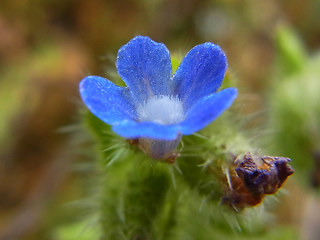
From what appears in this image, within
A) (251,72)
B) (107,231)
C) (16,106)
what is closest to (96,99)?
(107,231)

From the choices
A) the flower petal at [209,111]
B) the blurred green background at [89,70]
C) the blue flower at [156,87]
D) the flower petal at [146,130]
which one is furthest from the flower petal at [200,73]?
the blurred green background at [89,70]

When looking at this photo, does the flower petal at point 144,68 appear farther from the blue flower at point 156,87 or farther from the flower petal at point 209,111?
the flower petal at point 209,111

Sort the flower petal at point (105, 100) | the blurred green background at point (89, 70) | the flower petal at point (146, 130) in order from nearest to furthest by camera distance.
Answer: the flower petal at point (146, 130) → the flower petal at point (105, 100) → the blurred green background at point (89, 70)

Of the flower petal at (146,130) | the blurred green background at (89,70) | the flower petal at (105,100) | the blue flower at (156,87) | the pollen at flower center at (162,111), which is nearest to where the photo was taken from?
the flower petal at (146,130)

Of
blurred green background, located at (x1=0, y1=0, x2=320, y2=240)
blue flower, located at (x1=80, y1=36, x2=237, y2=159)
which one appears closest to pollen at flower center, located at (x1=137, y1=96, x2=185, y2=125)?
blue flower, located at (x1=80, y1=36, x2=237, y2=159)

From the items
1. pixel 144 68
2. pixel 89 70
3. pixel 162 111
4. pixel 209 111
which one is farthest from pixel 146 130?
pixel 89 70

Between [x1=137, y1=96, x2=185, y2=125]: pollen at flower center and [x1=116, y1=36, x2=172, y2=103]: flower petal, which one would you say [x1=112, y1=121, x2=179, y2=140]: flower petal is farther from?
[x1=116, y1=36, x2=172, y2=103]: flower petal

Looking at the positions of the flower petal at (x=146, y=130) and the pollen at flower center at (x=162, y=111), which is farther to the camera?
the pollen at flower center at (x=162, y=111)
